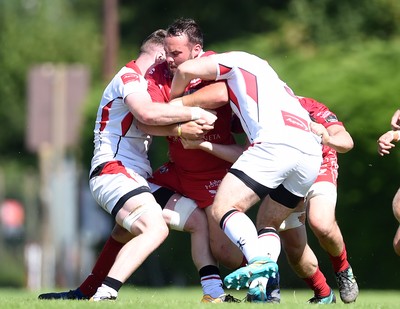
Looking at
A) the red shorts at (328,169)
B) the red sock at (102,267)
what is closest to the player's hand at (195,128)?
the red sock at (102,267)

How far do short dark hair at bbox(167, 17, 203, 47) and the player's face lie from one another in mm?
33

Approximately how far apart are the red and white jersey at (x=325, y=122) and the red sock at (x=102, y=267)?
1.89m

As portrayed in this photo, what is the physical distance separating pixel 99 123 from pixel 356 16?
75.9 ft

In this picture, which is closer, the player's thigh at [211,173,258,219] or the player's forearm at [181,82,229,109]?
the player's thigh at [211,173,258,219]

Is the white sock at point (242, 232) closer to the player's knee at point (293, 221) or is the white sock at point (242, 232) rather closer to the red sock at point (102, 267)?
the player's knee at point (293, 221)

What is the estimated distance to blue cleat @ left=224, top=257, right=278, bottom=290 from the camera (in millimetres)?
7863

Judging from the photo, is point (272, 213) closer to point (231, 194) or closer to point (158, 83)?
point (231, 194)

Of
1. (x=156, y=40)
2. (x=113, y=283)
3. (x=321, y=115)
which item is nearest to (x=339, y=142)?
(x=321, y=115)

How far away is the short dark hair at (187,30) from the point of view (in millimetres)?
8898

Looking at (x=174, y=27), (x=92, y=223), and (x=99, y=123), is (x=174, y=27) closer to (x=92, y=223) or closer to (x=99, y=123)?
(x=99, y=123)

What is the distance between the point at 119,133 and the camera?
9.19 meters

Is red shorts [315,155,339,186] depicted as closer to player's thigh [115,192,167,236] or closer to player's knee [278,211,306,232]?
player's knee [278,211,306,232]

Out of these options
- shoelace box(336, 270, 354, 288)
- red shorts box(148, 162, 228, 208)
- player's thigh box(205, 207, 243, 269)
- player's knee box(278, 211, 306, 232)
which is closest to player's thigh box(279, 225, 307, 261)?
player's knee box(278, 211, 306, 232)

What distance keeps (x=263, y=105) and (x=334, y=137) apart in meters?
1.09
